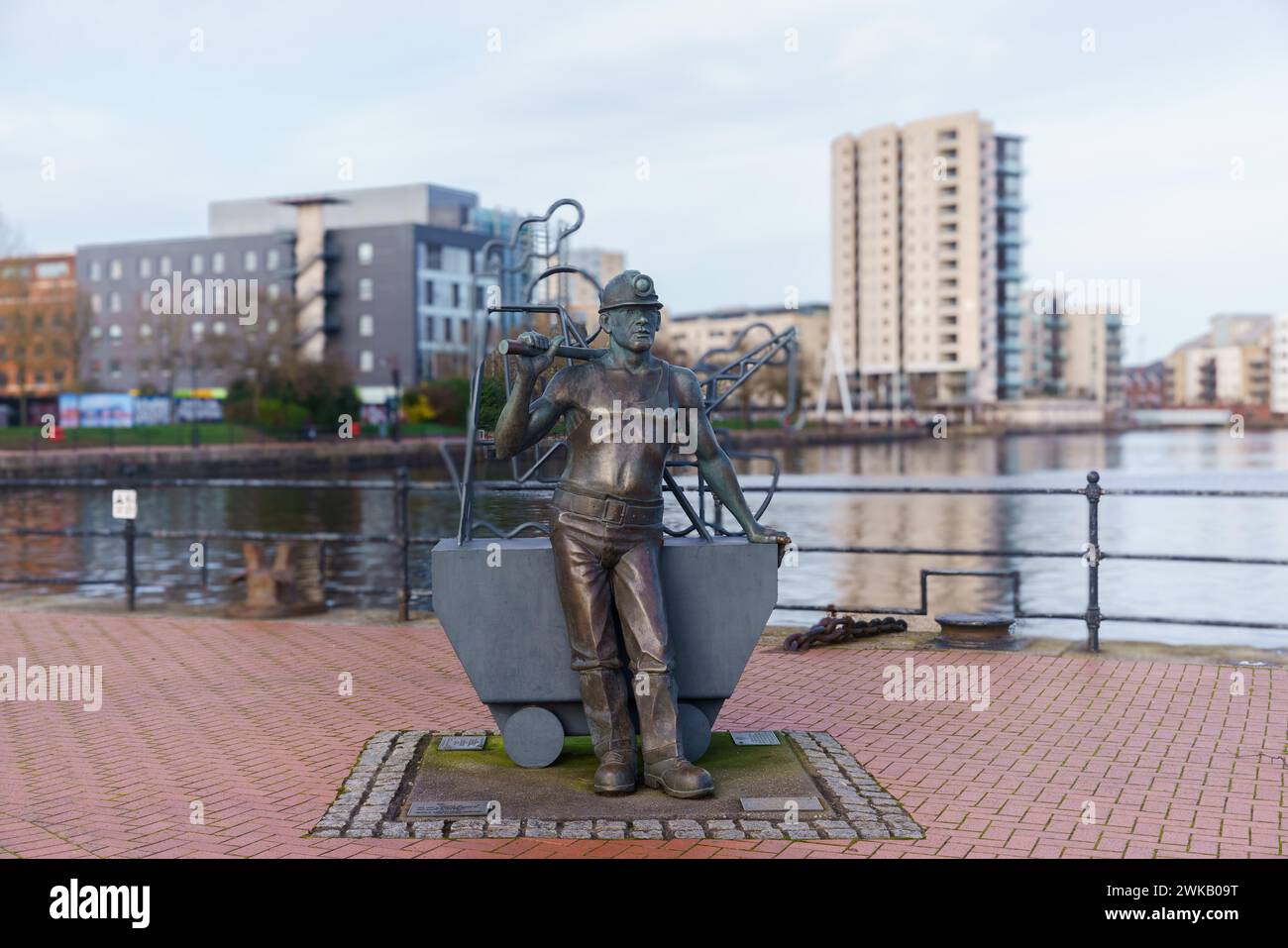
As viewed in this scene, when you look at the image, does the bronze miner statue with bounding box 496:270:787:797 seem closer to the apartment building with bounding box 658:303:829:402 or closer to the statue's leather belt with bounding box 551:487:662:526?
the statue's leather belt with bounding box 551:487:662:526

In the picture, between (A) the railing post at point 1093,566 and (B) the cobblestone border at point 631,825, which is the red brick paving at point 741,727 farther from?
(A) the railing post at point 1093,566

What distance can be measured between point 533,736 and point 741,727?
1.59 meters

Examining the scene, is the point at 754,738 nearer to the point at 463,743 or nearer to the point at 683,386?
the point at 463,743

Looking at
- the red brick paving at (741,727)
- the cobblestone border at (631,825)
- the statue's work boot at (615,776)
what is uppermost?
the statue's work boot at (615,776)

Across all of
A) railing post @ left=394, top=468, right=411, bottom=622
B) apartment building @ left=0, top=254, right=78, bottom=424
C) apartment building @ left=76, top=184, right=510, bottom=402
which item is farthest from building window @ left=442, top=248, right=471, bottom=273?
railing post @ left=394, top=468, right=411, bottom=622

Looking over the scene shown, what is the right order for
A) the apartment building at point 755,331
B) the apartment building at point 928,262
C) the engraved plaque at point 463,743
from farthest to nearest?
the apartment building at point 755,331 < the apartment building at point 928,262 < the engraved plaque at point 463,743

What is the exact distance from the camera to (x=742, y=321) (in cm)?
17388

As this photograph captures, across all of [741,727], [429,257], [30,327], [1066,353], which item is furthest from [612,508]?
[1066,353]

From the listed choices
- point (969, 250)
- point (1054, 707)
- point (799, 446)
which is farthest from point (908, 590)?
point (969, 250)

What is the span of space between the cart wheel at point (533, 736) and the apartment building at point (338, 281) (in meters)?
83.9

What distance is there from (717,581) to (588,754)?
1.11 meters

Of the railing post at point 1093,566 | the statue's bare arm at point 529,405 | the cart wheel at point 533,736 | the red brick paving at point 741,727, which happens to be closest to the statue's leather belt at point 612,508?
the statue's bare arm at point 529,405

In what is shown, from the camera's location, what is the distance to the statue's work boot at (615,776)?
19.5ft
